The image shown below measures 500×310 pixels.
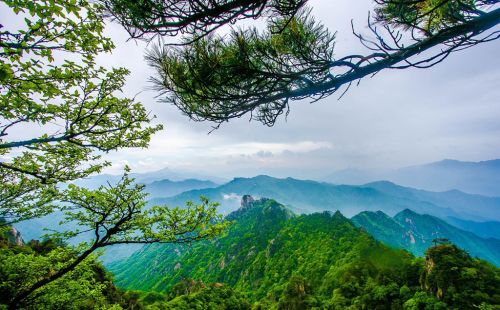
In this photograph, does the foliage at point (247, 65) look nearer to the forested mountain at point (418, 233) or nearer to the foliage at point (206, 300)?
the foliage at point (206, 300)

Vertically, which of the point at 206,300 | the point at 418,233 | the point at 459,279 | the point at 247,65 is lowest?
the point at 418,233

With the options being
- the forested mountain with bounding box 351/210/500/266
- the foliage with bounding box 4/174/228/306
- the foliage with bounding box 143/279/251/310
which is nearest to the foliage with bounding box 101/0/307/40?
the foliage with bounding box 4/174/228/306

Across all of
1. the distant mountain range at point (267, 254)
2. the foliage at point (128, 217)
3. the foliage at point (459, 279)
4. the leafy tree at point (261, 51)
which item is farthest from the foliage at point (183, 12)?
the distant mountain range at point (267, 254)

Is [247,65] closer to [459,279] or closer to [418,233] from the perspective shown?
[459,279]

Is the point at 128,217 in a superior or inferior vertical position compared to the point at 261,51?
inferior

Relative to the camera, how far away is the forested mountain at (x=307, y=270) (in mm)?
23531

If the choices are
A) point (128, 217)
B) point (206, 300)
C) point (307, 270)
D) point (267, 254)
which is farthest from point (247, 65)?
point (267, 254)

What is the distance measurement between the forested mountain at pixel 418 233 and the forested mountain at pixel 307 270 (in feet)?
230

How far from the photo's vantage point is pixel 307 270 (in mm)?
54625

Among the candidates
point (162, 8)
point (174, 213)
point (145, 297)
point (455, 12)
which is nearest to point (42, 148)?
point (174, 213)

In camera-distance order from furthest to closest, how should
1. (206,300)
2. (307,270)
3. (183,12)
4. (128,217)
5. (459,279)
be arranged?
(307,270)
(206,300)
(459,279)
(128,217)
(183,12)

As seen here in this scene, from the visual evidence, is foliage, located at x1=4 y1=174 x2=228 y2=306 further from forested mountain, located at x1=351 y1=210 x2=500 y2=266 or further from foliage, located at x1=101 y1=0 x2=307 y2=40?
forested mountain, located at x1=351 y1=210 x2=500 y2=266

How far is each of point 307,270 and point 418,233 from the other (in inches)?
5883

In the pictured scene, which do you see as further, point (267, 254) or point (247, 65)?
point (267, 254)
